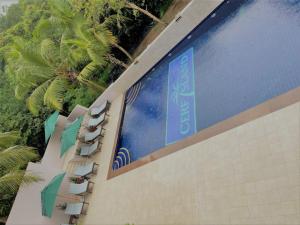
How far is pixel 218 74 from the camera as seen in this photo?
7066mm

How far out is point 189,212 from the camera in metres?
4.93

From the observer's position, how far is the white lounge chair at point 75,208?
28.2 ft

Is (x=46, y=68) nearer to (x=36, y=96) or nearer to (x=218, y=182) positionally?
(x=36, y=96)

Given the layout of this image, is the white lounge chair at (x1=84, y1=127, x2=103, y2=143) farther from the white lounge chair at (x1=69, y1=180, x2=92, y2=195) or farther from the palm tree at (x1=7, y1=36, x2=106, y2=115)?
the palm tree at (x1=7, y1=36, x2=106, y2=115)

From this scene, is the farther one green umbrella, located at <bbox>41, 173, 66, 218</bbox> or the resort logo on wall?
green umbrella, located at <bbox>41, 173, 66, 218</bbox>

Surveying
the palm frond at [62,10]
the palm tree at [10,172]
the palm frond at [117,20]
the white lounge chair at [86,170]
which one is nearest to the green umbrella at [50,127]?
the palm tree at [10,172]

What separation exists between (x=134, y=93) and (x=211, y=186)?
665 cm

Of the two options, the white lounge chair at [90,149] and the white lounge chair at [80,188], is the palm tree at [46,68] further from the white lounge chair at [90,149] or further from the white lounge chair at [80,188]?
the white lounge chair at [80,188]

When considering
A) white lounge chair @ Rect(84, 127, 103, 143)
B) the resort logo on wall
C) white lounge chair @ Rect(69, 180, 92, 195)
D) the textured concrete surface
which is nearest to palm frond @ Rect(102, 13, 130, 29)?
the resort logo on wall

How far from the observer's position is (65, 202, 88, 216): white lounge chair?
28.2 ft

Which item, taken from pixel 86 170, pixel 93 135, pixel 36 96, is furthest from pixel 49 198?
pixel 36 96

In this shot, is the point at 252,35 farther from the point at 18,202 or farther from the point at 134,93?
the point at 18,202

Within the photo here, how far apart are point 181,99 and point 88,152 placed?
4.62 metres

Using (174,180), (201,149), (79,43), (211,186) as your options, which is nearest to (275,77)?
(201,149)
